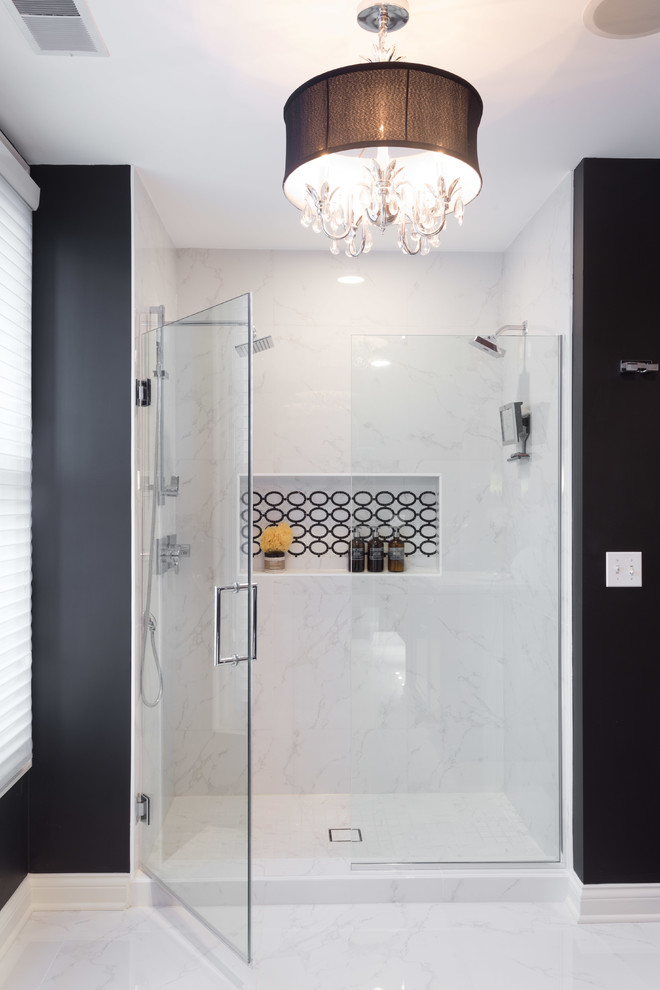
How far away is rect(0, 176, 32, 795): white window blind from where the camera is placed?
92.6 inches

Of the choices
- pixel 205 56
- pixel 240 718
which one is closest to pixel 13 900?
pixel 240 718

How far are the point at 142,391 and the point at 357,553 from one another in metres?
1.01

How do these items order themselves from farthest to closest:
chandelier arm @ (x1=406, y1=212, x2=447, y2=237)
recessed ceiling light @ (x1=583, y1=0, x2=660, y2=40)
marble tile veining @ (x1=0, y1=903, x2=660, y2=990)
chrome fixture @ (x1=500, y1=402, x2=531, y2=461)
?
chrome fixture @ (x1=500, y1=402, x2=531, y2=461), marble tile veining @ (x1=0, y1=903, x2=660, y2=990), recessed ceiling light @ (x1=583, y1=0, x2=660, y2=40), chandelier arm @ (x1=406, y1=212, x2=447, y2=237)

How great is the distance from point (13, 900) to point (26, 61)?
101 inches

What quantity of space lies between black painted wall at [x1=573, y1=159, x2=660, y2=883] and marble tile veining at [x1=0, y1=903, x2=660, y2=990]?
0.86 ft

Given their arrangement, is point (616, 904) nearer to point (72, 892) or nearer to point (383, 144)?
point (72, 892)

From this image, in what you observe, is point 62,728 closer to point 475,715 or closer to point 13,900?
point 13,900

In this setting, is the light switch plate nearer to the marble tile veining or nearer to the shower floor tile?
the shower floor tile

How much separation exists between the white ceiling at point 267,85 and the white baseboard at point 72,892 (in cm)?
251

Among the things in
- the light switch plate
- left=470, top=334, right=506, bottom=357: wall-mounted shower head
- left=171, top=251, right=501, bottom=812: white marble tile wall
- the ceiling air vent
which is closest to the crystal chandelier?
the ceiling air vent

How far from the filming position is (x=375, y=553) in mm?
2791

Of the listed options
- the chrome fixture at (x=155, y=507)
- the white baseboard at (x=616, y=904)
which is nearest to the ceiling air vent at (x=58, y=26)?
the chrome fixture at (x=155, y=507)

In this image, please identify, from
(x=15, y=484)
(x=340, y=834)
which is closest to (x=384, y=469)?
(x=15, y=484)

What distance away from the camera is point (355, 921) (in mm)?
2535
